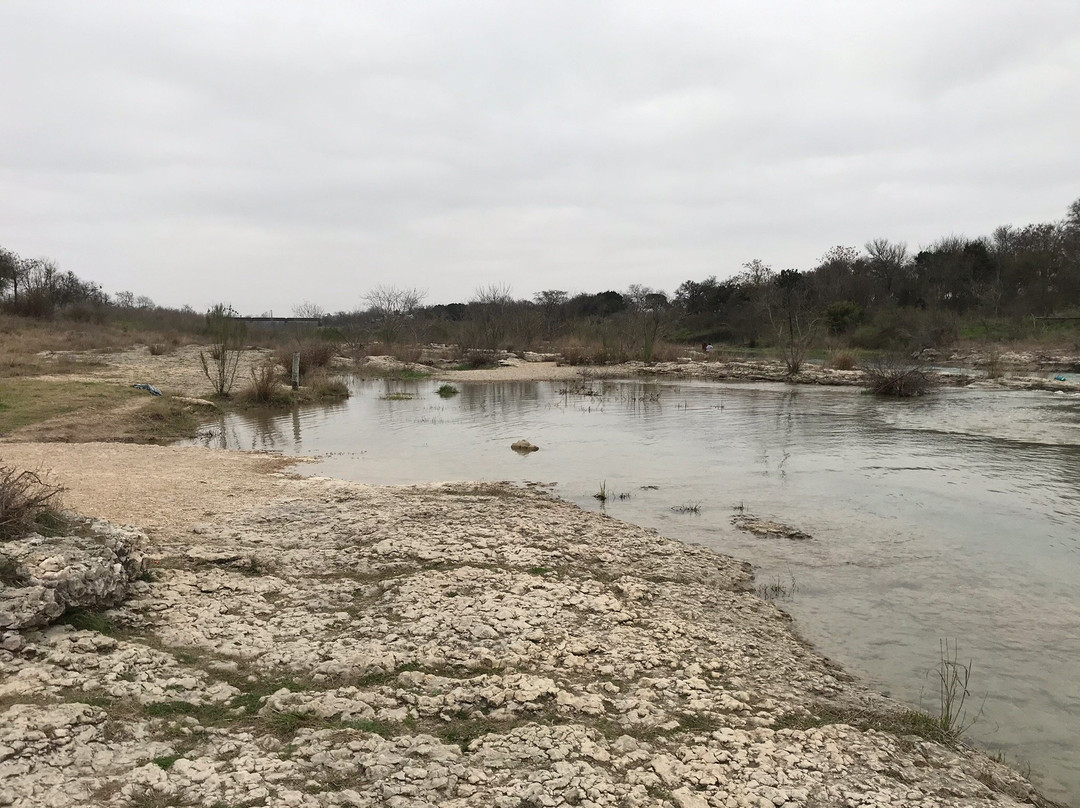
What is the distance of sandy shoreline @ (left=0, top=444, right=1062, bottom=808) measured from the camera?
339cm

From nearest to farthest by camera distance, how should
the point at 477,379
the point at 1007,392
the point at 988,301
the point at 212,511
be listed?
the point at 212,511
the point at 1007,392
the point at 477,379
the point at 988,301

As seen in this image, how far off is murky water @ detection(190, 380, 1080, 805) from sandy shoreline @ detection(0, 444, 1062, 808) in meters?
0.87

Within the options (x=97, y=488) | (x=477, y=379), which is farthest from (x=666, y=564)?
(x=477, y=379)

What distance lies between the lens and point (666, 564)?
24.1ft

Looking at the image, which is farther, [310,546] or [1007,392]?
[1007,392]

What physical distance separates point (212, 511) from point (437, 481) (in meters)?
4.08

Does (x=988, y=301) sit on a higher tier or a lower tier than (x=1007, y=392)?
higher

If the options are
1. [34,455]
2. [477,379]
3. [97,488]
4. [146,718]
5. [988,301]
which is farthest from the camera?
[988,301]

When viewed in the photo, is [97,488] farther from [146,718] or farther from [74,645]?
[146,718]

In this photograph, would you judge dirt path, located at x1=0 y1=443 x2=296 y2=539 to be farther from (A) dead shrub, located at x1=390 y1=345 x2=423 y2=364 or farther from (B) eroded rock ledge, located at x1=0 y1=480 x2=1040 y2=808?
(A) dead shrub, located at x1=390 y1=345 x2=423 y2=364

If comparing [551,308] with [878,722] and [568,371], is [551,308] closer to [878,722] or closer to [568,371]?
[568,371]

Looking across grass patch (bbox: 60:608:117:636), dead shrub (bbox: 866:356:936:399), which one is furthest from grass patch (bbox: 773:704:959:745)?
dead shrub (bbox: 866:356:936:399)

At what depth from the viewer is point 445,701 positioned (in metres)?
4.24

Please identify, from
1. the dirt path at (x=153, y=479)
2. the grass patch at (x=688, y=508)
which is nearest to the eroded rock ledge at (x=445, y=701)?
the dirt path at (x=153, y=479)
